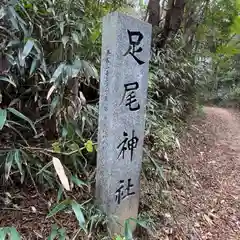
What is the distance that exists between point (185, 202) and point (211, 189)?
2.11 ft

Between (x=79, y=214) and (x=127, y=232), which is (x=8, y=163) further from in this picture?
(x=127, y=232)

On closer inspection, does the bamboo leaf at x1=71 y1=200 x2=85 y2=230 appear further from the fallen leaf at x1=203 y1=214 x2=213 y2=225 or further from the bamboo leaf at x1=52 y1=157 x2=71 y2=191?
the fallen leaf at x1=203 y1=214 x2=213 y2=225

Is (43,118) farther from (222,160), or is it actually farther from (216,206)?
(222,160)

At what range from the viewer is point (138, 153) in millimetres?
1881

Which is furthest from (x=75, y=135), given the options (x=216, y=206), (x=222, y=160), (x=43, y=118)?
(x=222, y=160)

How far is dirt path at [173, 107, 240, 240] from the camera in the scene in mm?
2391

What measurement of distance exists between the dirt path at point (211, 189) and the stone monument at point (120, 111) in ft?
2.95

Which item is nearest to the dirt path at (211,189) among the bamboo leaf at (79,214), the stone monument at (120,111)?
the stone monument at (120,111)

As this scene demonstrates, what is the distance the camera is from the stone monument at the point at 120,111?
1.60m

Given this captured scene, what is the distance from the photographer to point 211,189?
3.13 m

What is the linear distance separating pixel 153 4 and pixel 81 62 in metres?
3.25

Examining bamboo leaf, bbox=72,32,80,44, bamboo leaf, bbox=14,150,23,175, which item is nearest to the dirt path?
bamboo leaf, bbox=14,150,23,175

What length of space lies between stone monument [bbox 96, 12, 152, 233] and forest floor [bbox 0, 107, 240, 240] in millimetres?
350

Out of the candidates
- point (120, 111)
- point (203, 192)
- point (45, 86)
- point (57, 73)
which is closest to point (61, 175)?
point (120, 111)
